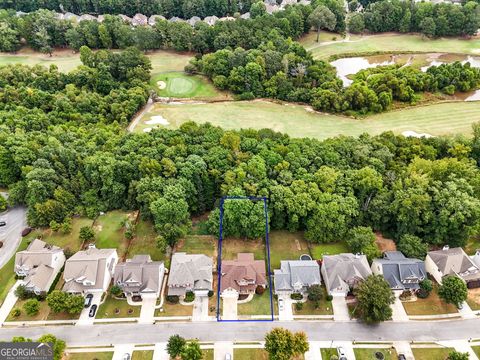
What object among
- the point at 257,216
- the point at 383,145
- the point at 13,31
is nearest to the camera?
the point at 257,216

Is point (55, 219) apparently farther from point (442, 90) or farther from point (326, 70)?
point (442, 90)

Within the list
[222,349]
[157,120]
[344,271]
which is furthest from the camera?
[157,120]

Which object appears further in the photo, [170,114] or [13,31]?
[13,31]

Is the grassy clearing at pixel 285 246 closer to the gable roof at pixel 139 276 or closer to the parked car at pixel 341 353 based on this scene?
the parked car at pixel 341 353

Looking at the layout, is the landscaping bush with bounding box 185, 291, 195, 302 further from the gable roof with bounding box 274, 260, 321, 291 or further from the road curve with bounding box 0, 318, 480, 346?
the gable roof with bounding box 274, 260, 321, 291

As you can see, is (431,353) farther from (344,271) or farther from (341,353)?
(344,271)

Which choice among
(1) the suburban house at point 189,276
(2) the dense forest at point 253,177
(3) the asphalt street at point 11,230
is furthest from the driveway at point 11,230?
(1) the suburban house at point 189,276

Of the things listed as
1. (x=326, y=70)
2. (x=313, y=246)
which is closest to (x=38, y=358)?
(x=313, y=246)

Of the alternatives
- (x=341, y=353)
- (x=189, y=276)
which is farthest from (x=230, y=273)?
(x=341, y=353)
